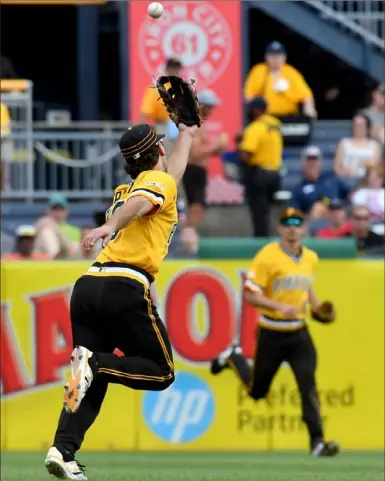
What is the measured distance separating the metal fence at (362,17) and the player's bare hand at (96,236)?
1179cm

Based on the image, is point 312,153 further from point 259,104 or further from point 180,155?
point 180,155

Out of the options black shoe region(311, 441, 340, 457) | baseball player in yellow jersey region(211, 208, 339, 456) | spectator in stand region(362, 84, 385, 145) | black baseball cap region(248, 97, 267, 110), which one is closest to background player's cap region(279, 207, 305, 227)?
baseball player in yellow jersey region(211, 208, 339, 456)

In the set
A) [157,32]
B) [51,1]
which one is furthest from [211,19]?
[51,1]

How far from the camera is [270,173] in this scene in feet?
51.4

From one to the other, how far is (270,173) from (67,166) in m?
2.75

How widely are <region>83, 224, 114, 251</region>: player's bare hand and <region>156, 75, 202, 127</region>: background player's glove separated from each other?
139 cm

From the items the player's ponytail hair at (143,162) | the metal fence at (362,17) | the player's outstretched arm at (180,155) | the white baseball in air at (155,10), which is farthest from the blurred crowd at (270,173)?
the player's ponytail hair at (143,162)

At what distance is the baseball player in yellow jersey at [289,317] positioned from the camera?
489 inches

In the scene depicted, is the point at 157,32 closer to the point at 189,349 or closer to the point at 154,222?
the point at 189,349

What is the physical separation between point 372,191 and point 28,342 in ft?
14.3

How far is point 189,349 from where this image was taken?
549 inches

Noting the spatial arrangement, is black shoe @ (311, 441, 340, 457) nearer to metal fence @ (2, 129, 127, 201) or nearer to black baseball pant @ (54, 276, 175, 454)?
black baseball pant @ (54, 276, 175, 454)

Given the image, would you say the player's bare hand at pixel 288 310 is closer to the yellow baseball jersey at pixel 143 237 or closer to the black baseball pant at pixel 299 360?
the black baseball pant at pixel 299 360

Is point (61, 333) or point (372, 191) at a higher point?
point (372, 191)
